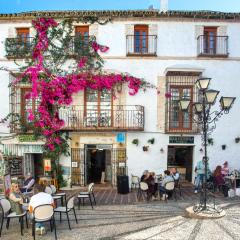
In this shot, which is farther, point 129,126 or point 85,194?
point 129,126

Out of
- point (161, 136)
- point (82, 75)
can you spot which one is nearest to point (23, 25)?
point (82, 75)

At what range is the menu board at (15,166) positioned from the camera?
15.3 metres

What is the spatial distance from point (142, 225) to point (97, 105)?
7745mm

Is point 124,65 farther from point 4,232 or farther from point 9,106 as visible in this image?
point 4,232

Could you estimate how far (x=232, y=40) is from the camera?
592 inches

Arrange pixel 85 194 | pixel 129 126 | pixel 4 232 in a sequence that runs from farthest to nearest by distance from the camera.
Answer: pixel 129 126
pixel 85 194
pixel 4 232

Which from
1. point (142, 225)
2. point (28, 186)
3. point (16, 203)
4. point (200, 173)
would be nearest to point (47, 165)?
point (28, 186)

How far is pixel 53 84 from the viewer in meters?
14.8

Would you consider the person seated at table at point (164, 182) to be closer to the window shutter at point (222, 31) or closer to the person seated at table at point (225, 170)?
the person seated at table at point (225, 170)

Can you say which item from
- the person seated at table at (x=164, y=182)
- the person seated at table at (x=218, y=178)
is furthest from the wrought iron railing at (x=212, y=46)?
the person seated at table at (x=164, y=182)

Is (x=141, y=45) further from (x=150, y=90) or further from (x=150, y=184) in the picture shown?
(x=150, y=184)

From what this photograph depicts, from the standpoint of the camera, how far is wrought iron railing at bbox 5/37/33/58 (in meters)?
15.1

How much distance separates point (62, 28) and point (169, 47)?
5.19 meters

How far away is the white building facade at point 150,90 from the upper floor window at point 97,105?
49mm
